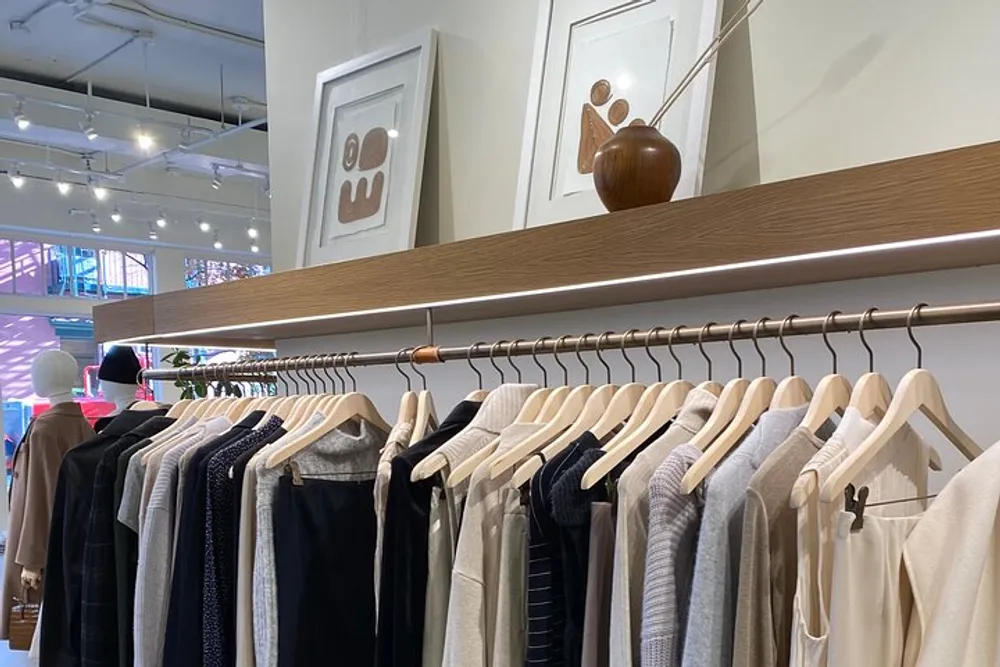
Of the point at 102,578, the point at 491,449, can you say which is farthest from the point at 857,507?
the point at 102,578

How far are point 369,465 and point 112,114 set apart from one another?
17.5ft

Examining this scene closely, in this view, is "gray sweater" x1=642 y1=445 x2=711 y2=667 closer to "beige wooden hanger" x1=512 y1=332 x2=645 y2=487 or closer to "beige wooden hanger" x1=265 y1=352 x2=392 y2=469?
"beige wooden hanger" x1=512 y1=332 x2=645 y2=487

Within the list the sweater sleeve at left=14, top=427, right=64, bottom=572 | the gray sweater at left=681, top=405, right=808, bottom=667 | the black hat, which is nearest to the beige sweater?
the gray sweater at left=681, top=405, right=808, bottom=667

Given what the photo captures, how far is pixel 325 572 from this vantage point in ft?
5.68

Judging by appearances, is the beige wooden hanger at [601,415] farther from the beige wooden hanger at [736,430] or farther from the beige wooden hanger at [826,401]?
the beige wooden hanger at [826,401]

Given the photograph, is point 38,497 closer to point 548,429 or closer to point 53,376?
point 53,376

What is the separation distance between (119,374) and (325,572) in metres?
2.82

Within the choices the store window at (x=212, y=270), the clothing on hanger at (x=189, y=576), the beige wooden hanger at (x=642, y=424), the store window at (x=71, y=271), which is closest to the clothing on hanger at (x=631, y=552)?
the beige wooden hanger at (x=642, y=424)

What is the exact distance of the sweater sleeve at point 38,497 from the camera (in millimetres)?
4070

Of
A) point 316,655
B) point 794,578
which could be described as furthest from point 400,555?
point 794,578

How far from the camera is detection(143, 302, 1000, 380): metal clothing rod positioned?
125 cm

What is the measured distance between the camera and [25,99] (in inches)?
237

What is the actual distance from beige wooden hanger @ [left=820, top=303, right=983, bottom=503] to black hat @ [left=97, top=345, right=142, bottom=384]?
3.61m

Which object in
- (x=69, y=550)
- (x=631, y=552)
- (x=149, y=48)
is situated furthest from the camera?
(x=149, y=48)
